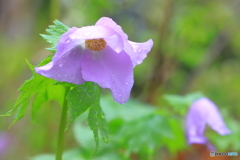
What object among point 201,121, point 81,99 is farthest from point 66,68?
point 201,121

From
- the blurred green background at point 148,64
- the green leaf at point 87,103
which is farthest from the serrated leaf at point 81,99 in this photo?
the blurred green background at point 148,64

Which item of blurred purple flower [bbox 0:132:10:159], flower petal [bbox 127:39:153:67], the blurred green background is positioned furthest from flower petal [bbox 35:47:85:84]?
blurred purple flower [bbox 0:132:10:159]

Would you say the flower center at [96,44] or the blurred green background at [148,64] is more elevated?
the flower center at [96,44]

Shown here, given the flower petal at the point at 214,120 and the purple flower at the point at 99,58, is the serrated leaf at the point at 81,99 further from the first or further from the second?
the flower petal at the point at 214,120

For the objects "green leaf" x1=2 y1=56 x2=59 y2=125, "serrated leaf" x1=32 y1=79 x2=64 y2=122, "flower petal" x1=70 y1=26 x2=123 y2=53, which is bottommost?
"serrated leaf" x1=32 y1=79 x2=64 y2=122

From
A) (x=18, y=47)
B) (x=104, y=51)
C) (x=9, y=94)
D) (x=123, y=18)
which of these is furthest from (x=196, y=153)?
(x=104, y=51)

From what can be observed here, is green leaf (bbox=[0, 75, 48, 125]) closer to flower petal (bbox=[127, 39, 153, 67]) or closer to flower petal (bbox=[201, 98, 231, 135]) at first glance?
flower petal (bbox=[127, 39, 153, 67])

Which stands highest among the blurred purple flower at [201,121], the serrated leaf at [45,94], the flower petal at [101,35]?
the flower petal at [101,35]
